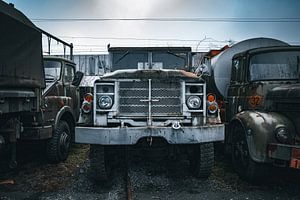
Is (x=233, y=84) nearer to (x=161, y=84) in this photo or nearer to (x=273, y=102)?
(x=273, y=102)

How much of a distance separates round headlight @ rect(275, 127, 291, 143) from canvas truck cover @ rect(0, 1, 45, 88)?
379cm

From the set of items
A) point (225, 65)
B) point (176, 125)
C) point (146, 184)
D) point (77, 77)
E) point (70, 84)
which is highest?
point (225, 65)

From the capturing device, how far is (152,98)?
4469mm

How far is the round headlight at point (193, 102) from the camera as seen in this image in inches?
176

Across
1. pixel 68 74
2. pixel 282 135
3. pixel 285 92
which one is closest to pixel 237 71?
pixel 285 92

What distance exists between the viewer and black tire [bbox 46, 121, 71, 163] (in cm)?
561

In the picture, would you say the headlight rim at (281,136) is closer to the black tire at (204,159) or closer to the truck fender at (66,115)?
the black tire at (204,159)

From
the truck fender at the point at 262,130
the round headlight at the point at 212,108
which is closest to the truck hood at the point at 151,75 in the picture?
the round headlight at the point at 212,108

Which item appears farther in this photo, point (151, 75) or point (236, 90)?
point (236, 90)

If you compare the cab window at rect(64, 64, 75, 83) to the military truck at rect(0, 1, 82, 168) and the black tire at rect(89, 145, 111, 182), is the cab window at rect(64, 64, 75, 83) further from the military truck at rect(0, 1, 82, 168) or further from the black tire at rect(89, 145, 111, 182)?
the black tire at rect(89, 145, 111, 182)

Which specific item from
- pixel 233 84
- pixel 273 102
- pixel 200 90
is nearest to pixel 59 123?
pixel 200 90

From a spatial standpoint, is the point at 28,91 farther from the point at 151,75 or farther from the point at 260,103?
the point at 260,103

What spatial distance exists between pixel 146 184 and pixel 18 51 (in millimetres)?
2850

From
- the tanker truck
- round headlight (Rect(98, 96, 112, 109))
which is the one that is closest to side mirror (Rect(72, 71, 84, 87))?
round headlight (Rect(98, 96, 112, 109))
